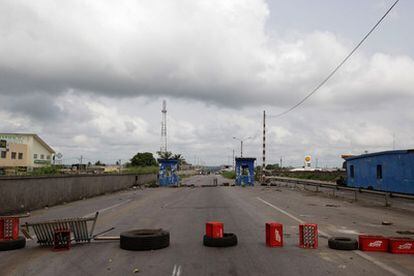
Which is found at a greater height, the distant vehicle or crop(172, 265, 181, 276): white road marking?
the distant vehicle

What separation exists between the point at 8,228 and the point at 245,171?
40113mm

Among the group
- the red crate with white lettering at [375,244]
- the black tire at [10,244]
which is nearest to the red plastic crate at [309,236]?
the red crate with white lettering at [375,244]

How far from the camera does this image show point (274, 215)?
1719 cm

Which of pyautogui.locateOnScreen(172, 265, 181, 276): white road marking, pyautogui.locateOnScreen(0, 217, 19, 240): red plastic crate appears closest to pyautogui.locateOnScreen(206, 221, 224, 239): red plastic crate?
pyautogui.locateOnScreen(172, 265, 181, 276): white road marking

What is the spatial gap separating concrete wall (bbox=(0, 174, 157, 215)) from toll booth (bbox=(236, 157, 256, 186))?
17039mm

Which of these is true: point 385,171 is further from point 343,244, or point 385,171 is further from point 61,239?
point 61,239

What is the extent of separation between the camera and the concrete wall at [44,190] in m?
19.0

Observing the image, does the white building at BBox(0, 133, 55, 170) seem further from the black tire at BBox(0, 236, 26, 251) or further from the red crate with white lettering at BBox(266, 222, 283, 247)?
the red crate with white lettering at BBox(266, 222, 283, 247)

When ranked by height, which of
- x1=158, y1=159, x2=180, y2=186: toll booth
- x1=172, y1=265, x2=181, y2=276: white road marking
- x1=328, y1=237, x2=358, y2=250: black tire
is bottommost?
x1=172, y1=265, x2=181, y2=276: white road marking

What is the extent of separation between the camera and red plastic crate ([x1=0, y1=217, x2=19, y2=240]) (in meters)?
10.2

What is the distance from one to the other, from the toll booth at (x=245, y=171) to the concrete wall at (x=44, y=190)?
55.9 feet

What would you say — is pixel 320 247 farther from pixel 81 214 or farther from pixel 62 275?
pixel 81 214

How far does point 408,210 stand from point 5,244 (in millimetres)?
16465

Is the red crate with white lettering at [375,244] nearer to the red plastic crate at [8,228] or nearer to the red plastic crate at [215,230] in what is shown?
the red plastic crate at [215,230]
